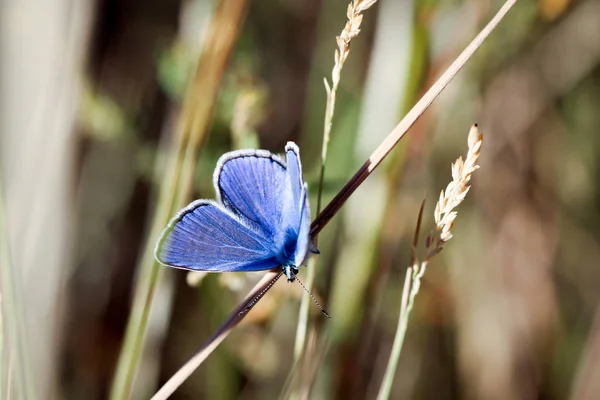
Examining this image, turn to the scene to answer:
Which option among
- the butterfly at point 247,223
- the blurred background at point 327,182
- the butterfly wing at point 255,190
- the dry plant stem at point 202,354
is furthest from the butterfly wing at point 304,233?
the blurred background at point 327,182

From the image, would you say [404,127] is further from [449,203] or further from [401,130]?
[449,203]

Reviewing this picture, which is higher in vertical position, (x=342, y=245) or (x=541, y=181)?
(x=541, y=181)

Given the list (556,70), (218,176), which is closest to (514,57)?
(556,70)

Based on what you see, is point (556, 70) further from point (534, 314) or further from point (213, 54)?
point (213, 54)

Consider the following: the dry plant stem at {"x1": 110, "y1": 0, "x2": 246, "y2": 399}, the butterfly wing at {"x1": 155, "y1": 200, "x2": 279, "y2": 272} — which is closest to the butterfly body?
the butterfly wing at {"x1": 155, "y1": 200, "x2": 279, "y2": 272}

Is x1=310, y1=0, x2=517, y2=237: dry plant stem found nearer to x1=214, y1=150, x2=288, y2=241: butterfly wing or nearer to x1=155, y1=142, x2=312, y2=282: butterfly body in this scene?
x1=155, y1=142, x2=312, y2=282: butterfly body

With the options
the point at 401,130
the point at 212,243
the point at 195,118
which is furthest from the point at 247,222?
the point at 401,130

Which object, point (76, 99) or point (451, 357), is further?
point (451, 357)
